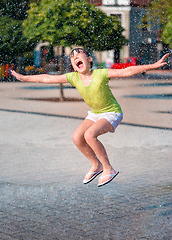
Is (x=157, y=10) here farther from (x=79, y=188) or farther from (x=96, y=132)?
(x=96, y=132)

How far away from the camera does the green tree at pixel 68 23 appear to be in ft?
48.8

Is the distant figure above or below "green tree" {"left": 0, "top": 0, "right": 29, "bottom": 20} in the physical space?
above

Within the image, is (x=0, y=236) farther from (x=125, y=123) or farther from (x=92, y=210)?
(x=125, y=123)

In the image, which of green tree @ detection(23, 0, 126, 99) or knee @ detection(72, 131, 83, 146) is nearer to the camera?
knee @ detection(72, 131, 83, 146)

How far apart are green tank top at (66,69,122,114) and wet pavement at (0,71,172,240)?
4.10ft

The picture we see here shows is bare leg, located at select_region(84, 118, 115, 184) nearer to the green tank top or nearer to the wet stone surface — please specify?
the green tank top

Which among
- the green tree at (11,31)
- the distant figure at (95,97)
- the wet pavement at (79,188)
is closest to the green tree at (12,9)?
the green tree at (11,31)

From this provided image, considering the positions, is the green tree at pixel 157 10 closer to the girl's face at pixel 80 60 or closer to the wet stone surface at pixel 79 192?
the wet stone surface at pixel 79 192

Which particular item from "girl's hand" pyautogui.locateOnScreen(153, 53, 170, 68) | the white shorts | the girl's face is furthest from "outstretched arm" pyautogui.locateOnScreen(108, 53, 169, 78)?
the white shorts

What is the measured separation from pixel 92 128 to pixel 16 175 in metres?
2.98

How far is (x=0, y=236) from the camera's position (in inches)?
166

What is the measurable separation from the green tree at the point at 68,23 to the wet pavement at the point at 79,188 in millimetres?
4844

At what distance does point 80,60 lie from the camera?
3.75m

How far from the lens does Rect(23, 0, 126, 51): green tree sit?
14.9 metres
